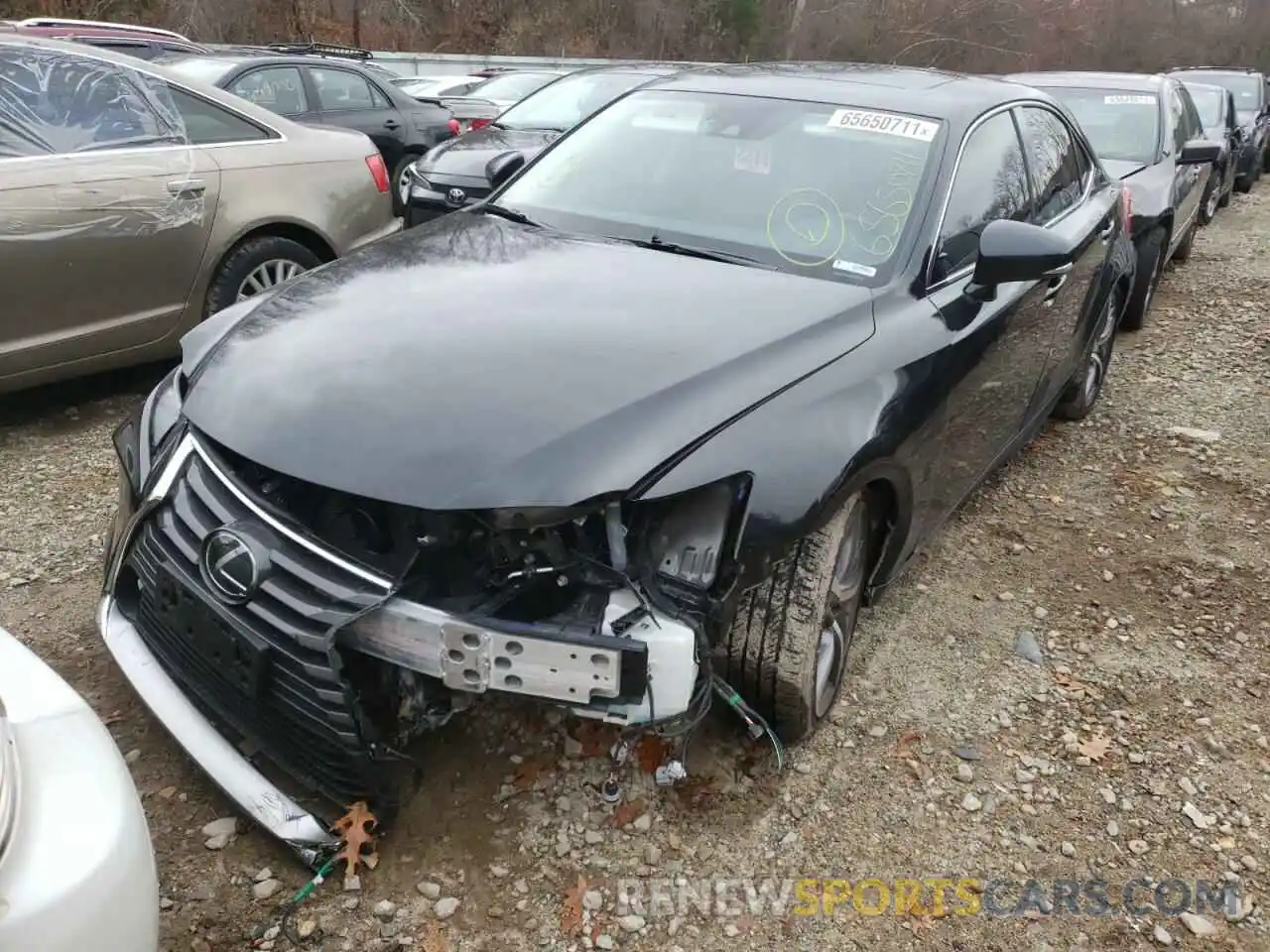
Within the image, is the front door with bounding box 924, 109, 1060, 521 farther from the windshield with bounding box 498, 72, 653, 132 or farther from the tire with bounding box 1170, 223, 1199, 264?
the tire with bounding box 1170, 223, 1199, 264

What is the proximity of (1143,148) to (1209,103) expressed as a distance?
4.92m

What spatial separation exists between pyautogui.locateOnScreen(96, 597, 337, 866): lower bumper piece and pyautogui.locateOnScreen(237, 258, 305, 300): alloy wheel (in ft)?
8.54

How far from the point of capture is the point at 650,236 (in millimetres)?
2912

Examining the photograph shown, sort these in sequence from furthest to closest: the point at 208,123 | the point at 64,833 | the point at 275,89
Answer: the point at 275,89
the point at 208,123
the point at 64,833

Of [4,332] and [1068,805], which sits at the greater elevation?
[4,332]

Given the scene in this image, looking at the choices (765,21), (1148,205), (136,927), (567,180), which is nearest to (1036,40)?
(765,21)

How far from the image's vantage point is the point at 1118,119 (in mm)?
6594

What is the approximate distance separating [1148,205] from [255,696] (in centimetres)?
581

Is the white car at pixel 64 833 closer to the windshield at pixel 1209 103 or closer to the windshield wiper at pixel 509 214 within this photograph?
the windshield wiper at pixel 509 214

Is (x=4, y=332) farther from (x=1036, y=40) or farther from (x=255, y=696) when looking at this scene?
(x=1036, y=40)

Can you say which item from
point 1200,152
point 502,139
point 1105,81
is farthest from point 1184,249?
point 502,139

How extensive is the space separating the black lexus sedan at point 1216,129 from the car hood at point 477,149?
6.64 meters
